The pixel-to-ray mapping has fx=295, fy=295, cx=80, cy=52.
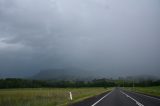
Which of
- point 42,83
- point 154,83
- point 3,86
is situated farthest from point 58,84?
point 154,83

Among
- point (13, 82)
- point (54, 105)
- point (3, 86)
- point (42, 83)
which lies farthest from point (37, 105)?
point (42, 83)

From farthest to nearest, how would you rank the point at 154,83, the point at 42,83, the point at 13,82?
1. the point at 154,83
2. the point at 42,83
3. the point at 13,82

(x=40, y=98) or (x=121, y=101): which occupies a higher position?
(x=40, y=98)

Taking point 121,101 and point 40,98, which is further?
point 40,98

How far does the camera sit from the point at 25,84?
163m

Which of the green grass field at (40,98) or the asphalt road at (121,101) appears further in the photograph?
the green grass field at (40,98)

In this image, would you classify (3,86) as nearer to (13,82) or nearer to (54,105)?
(13,82)

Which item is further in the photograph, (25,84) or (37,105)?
(25,84)

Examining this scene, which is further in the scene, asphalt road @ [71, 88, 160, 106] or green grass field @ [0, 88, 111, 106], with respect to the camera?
green grass field @ [0, 88, 111, 106]

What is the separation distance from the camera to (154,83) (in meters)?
190

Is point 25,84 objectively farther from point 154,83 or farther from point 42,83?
point 154,83

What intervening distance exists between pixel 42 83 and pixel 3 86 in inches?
1375

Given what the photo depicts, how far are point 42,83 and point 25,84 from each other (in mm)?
15661

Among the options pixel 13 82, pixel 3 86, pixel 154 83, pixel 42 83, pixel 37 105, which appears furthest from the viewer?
pixel 154 83
